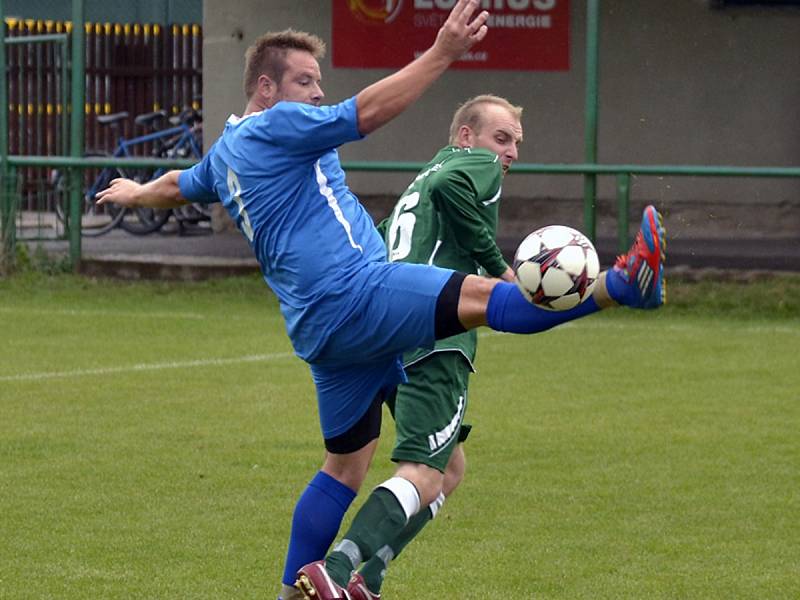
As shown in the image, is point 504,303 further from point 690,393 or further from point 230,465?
point 690,393

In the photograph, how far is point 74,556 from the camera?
6.07 meters

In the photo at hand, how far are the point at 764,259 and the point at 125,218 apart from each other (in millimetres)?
7474

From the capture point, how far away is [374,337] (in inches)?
196

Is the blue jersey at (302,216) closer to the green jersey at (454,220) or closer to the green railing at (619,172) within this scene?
the green jersey at (454,220)

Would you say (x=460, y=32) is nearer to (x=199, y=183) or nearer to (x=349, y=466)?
(x=199, y=183)

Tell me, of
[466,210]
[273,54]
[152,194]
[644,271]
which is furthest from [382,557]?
[273,54]

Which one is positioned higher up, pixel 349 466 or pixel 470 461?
pixel 349 466

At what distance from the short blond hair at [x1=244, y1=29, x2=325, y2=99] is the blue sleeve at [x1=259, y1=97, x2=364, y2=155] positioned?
30cm

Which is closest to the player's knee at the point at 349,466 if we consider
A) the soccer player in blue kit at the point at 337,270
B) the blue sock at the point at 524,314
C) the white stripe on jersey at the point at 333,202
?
the soccer player in blue kit at the point at 337,270

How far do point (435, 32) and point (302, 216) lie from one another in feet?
41.1

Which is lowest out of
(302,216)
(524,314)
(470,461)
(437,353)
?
(470,461)

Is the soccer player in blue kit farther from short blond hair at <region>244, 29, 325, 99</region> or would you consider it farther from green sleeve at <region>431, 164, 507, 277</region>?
green sleeve at <region>431, 164, 507, 277</region>

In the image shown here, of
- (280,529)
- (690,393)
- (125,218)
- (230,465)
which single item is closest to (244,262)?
(125,218)

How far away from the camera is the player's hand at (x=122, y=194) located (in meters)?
5.87
